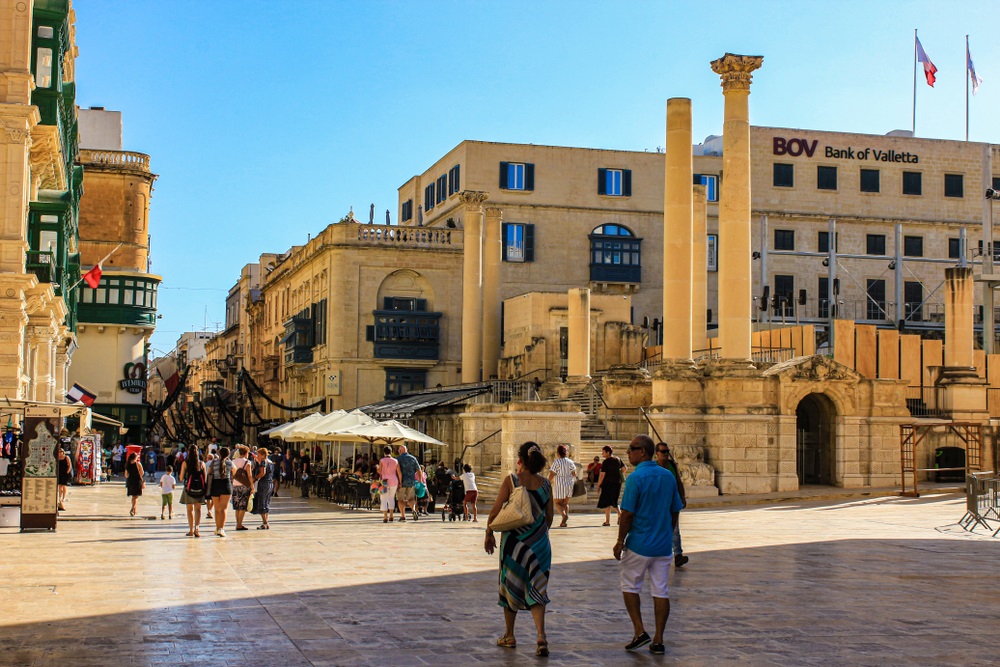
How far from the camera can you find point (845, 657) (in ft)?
31.2

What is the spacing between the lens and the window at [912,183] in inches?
2393

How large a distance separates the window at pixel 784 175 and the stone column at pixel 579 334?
73.4 feet

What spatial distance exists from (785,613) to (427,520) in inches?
529

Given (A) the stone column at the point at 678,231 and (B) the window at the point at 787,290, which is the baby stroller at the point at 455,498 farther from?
(B) the window at the point at 787,290

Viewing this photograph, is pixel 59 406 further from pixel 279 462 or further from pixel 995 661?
pixel 279 462

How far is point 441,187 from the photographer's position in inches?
2340

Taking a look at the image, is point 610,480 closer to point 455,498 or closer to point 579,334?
point 455,498

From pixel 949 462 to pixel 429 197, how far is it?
3396 cm

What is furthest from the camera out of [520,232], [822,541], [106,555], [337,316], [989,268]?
[520,232]

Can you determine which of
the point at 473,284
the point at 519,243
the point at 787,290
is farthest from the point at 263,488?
the point at 787,290

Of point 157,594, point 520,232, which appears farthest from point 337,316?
point 157,594

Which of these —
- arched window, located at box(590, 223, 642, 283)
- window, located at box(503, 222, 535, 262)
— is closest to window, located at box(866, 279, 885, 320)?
arched window, located at box(590, 223, 642, 283)

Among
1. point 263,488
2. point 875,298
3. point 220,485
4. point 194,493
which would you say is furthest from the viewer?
point 875,298

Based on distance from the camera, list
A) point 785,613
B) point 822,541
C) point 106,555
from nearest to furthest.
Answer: point 785,613
point 106,555
point 822,541
